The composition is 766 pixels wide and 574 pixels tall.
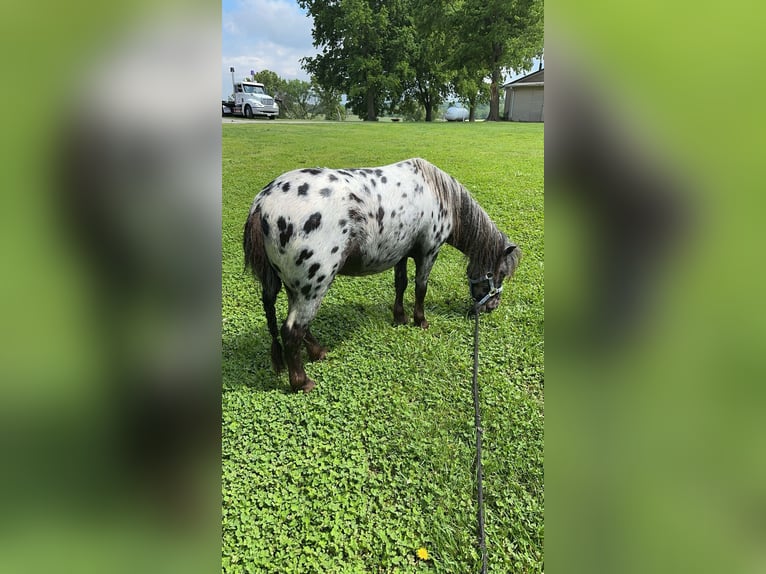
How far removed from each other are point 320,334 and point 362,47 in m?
2.23

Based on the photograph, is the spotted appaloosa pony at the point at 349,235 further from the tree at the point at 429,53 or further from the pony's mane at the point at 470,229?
the tree at the point at 429,53

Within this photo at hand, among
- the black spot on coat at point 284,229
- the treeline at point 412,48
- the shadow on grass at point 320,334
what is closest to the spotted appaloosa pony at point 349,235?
the black spot on coat at point 284,229

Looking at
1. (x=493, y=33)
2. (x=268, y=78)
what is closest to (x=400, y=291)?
(x=268, y=78)

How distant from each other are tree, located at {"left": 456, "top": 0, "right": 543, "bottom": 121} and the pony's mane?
1.05m

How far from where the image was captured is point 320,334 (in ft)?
11.2

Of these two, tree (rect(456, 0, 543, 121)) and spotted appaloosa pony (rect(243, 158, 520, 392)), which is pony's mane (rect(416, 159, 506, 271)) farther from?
tree (rect(456, 0, 543, 121))

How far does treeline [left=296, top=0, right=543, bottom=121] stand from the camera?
6.03 ft

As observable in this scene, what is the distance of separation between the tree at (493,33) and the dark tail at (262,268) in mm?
2180

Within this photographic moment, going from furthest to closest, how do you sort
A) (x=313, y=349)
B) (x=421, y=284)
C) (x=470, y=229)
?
(x=421, y=284) < (x=470, y=229) < (x=313, y=349)

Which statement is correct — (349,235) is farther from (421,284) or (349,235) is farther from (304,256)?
(421,284)

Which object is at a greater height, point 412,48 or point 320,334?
point 412,48
